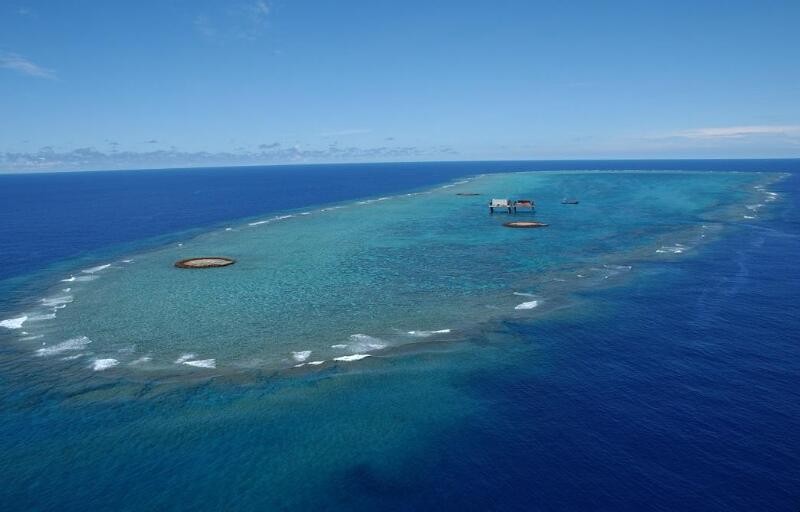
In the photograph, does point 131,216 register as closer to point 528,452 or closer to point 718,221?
point 528,452

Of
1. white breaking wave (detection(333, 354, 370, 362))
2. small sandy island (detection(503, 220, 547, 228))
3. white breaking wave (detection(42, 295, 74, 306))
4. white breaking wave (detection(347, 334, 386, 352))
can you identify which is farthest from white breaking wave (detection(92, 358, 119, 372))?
small sandy island (detection(503, 220, 547, 228))

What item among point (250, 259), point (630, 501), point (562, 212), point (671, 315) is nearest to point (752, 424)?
point (630, 501)

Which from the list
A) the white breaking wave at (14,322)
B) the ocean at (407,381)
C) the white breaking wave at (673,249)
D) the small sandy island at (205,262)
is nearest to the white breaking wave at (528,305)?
the ocean at (407,381)

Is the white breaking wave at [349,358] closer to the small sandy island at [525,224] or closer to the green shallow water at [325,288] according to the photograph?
the green shallow water at [325,288]

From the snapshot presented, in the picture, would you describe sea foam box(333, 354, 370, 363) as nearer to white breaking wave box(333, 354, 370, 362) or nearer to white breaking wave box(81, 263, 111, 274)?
white breaking wave box(333, 354, 370, 362)

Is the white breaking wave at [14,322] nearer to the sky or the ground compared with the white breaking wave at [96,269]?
nearer to the ground

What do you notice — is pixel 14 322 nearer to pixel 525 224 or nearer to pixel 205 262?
pixel 205 262
